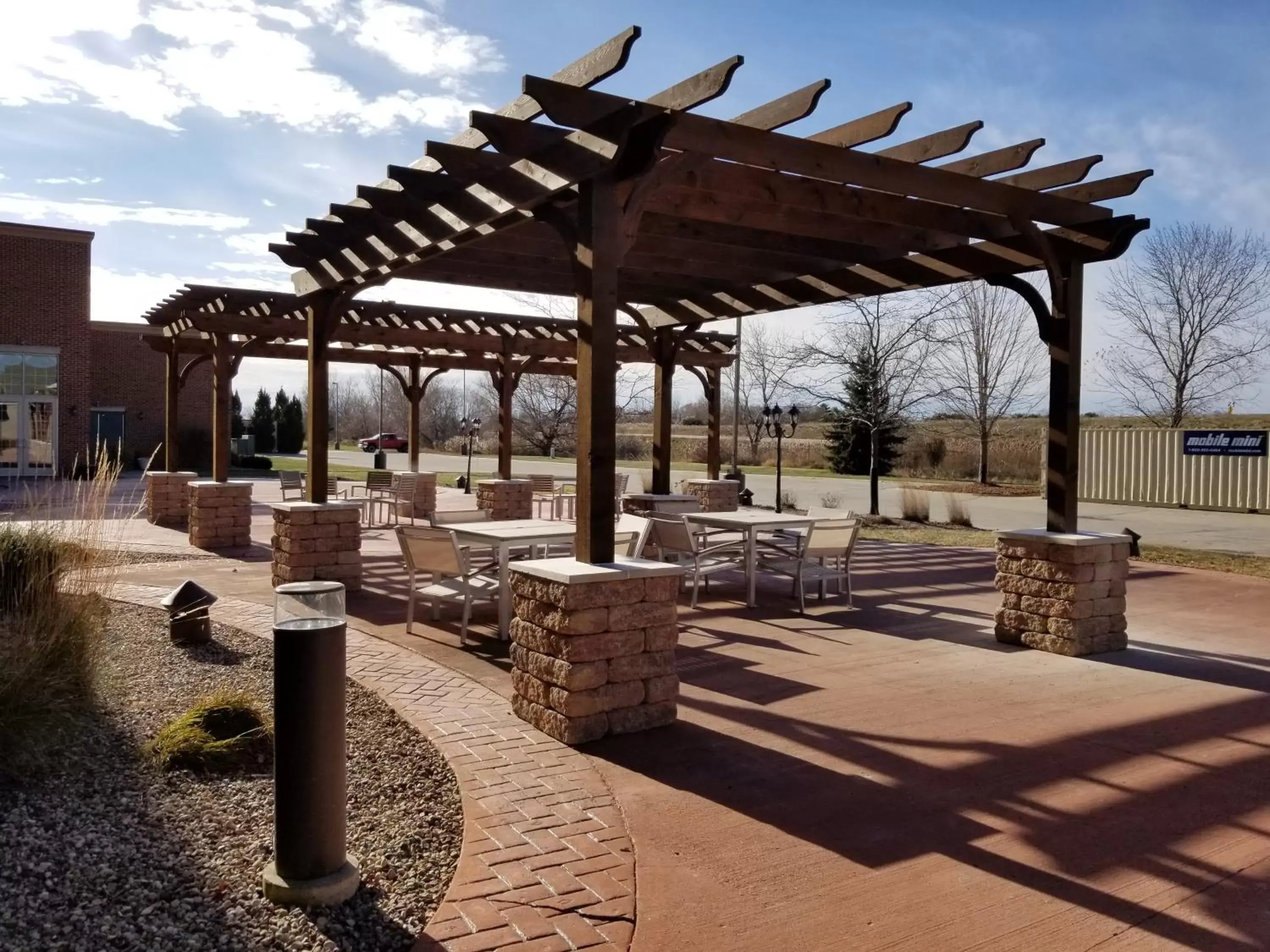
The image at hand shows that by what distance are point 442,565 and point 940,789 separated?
375cm

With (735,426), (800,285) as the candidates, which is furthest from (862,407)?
(800,285)

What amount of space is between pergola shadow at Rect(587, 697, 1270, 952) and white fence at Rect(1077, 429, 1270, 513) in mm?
20283

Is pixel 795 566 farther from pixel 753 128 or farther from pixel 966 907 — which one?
pixel 966 907

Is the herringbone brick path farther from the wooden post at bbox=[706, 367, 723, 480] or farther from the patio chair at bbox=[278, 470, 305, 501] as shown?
the wooden post at bbox=[706, 367, 723, 480]

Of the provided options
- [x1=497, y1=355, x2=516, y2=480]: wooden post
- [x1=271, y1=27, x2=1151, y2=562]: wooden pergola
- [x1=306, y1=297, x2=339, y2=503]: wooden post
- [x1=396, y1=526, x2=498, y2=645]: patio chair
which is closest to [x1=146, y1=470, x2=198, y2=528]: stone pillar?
[x1=497, y1=355, x2=516, y2=480]: wooden post

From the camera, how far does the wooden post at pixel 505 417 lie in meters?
15.0

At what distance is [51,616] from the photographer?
13.9 feet

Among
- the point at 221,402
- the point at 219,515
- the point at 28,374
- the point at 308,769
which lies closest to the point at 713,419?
the point at 221,402

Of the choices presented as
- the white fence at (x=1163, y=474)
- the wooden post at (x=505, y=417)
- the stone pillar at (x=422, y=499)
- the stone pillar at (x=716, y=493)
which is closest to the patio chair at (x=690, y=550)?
the stone pillar at (x=716, y=493)

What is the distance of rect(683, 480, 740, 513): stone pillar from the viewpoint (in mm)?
14555

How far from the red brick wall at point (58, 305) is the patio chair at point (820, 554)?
21936 mm

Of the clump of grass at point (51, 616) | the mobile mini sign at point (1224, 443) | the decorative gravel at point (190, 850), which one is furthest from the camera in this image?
the mobile mini sign at point (1224, 443)

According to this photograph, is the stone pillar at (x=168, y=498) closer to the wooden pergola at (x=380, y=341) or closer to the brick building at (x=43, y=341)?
the wooden pergola at (x=380, y=341)

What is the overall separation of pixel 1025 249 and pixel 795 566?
3034 mm
